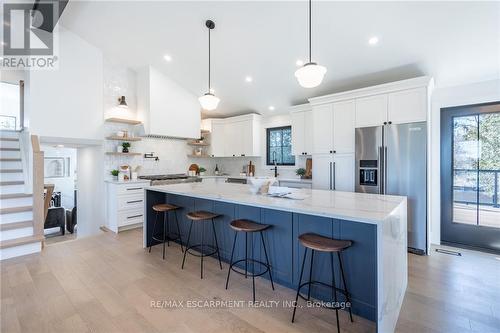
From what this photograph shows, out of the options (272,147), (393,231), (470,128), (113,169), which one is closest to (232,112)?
(272,147)

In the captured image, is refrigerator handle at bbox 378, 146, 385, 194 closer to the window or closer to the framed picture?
the window

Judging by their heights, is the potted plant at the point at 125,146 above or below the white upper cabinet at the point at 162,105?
below

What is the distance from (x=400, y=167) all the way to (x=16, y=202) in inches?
227

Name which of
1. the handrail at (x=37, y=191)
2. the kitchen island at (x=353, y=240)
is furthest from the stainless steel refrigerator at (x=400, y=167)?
the handrail at (x=37, y=191)

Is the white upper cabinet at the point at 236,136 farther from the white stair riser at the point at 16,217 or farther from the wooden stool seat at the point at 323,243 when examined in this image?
the wooden stool seat at the point at 323,243

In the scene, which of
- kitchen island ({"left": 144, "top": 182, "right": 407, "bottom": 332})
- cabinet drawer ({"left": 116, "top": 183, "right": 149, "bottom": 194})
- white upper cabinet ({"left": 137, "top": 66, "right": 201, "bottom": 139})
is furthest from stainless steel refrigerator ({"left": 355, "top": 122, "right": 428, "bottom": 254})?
cabinet drawer ({"left": 116, "top": 183, "right": 149, "bottom": 194})

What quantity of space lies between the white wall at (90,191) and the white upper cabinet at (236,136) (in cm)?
261

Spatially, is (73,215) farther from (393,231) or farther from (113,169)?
(393,231)

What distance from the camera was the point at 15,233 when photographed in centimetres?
345

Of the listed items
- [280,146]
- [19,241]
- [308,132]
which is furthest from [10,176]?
[308,132]

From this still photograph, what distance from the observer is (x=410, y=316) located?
198cm

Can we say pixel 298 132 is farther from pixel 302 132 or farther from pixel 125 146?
pixel 125 146

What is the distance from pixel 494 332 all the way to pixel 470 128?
280cm

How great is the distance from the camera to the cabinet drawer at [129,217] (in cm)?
450
